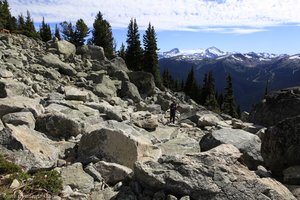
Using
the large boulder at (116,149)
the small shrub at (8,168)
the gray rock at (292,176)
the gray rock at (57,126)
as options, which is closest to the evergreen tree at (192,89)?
the gray rock at (57,126)

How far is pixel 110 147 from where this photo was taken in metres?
12.8

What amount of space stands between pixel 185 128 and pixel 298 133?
612 inches

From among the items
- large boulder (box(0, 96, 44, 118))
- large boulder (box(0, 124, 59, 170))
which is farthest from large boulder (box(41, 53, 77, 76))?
large boulder (box(0, 124, 59, 170))

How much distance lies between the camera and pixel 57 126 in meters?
16.3

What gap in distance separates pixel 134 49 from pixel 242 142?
6851 cm

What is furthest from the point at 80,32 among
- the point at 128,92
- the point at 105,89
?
the point at 105,89

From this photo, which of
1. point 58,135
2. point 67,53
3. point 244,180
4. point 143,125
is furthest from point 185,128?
point 67,53

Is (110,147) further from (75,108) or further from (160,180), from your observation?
(75,108)

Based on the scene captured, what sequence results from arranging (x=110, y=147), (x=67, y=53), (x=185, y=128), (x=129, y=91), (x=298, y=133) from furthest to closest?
(x=67, y=53), (x=129, y=91), (x=185, y=128), (x=110, y=147), (x=298, y=133)

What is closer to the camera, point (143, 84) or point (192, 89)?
point (143, 84)

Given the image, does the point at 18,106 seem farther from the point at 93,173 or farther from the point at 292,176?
the point at 292,176

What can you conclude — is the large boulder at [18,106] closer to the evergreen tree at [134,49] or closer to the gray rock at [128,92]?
the gray rock at [128,92]

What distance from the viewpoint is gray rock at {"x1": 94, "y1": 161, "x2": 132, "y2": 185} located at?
11648 millimetres

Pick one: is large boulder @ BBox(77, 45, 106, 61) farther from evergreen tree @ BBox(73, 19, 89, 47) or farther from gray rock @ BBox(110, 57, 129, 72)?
evergreen tree @ BBox(73, 19, 89, 47)
